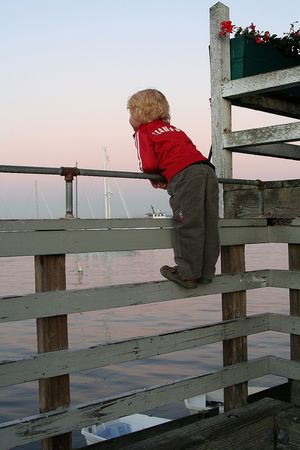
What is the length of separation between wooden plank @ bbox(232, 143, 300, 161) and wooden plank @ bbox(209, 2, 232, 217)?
349 mm

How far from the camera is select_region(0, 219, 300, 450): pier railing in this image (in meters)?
3.35

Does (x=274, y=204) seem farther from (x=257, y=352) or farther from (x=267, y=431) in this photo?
(x=257, y=352)

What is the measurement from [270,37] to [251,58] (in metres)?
0.31

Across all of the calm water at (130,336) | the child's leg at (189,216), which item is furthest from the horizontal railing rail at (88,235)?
the calm water at (130,336)

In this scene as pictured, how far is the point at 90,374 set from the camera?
1280 centimetres

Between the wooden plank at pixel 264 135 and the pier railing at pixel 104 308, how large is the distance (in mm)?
706

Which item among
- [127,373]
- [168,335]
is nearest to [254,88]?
[168,335]

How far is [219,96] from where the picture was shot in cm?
523

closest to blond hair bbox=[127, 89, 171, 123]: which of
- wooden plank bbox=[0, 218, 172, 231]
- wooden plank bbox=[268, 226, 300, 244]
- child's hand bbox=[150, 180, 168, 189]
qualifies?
child's hand bbox=[150, 180, 168, 189]

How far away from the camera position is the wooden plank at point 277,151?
5.69m

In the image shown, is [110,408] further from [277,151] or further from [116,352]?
[277,151]

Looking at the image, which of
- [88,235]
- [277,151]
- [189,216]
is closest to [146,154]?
[189,216]

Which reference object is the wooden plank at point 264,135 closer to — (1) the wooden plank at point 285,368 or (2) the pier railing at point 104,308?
(2) the pier railing at point 104,308

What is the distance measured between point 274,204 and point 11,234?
235 centimetres
